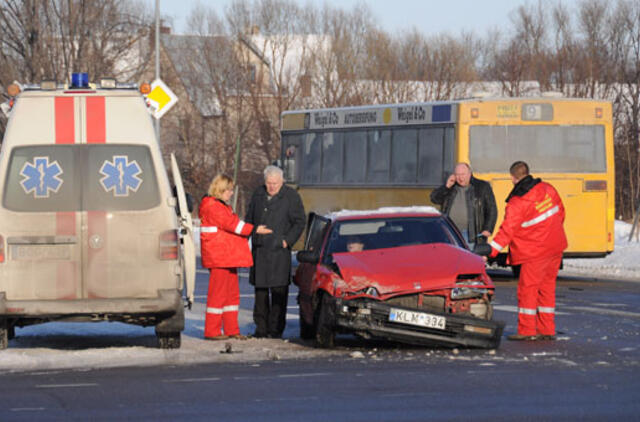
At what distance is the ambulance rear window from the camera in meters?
11.7

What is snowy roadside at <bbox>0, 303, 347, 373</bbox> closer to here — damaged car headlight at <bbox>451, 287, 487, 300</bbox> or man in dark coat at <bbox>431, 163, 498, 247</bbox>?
damaged car headlight at <bbox>451, 287, 487, 300</bbox>

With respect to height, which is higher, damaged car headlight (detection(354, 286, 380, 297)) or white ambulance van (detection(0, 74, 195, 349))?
white ambulance van (detection(0, 74, 195, 349))

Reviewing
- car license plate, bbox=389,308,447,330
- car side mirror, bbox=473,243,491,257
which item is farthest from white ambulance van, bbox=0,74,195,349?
car side mirror, bbox=473,243,491,257

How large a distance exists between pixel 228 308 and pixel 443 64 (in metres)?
51.8

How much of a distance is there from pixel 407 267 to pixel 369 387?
2.56m

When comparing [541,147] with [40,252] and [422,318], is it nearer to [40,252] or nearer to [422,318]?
[422,318]

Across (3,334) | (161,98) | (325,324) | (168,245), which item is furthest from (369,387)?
(161,98)

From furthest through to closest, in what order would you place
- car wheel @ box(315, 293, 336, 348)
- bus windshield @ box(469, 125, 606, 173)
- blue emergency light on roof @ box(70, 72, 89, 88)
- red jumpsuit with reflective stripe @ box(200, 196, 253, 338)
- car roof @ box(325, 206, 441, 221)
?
bus windshield @ box(469, 125, 606, 173)
red jumpsuit with reflective stripe @ box(200, 196, 253, 338)
car roof @ box(325, 206, 441, 221)
blue emergency light on roof @ box(70, 72, 89, 88)
car wheel @ box(315, 293, 336, 348)

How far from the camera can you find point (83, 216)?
38.4 ft

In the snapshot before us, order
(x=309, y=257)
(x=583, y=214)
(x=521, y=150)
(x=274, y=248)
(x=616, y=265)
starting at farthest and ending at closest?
(x=616, y=265), (x=583, y=214), (x=521, y=150), (x=274, y=248), (x=309, y=257)

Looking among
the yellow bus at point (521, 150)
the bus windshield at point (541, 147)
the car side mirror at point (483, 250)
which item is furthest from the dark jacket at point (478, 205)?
the bus windshield at point (541, 147)

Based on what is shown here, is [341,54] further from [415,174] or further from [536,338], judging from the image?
Answer: [536,338]

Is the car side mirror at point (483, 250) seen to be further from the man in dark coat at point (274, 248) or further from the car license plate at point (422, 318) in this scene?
the man in dark coat at point (274, 248)

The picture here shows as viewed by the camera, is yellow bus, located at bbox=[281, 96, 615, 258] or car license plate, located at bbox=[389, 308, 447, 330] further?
yellow bus, located at bbox=[281, 96, 615, 258]
